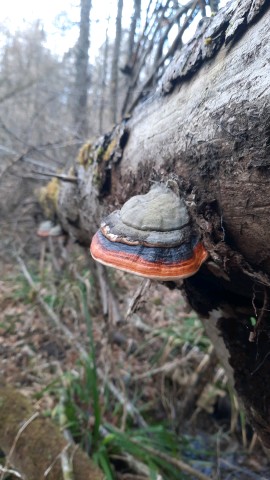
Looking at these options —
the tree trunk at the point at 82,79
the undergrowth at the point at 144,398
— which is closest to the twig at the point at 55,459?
the undergrowth at the point at 144,398

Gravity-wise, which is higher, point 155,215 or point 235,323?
point 155,215

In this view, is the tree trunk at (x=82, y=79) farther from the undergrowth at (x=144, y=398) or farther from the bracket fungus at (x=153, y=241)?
the bracket fungus at (x=153, y=241)

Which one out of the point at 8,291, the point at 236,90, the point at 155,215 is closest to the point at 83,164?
the point at 155,215

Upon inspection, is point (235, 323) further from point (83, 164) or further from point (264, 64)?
point (83, 164)

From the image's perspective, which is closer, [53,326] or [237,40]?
[237,40]

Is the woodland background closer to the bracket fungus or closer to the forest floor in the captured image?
the forest floor

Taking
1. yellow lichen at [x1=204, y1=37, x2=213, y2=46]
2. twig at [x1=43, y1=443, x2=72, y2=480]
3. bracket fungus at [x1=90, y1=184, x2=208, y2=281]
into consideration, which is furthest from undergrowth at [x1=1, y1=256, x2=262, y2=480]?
yellow lichen at [x1=204, y1=37, x2=213, y2=46]
